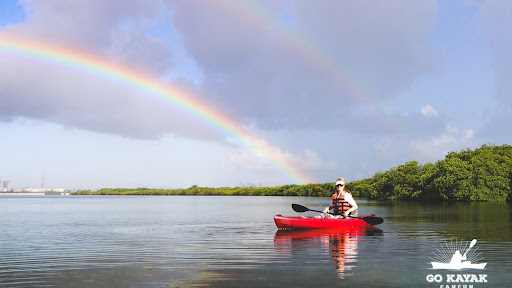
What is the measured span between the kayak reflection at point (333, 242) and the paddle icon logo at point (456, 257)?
269 cm

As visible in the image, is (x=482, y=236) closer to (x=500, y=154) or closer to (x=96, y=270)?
(x=96, y=270)

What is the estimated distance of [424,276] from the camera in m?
12.6

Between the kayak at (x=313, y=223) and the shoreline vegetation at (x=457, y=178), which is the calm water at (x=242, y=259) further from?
the shoreline vegetation at (x=457, y=178)

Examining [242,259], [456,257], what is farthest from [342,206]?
[242,259]

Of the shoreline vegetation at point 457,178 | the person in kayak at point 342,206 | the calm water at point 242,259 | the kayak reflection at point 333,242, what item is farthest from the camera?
the shoreline vegetation at point 457,178

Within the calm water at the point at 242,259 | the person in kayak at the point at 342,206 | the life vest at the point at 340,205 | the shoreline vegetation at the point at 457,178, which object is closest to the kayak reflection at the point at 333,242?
the calm water at the point at 242,259

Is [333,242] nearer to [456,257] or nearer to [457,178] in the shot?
[456,257]

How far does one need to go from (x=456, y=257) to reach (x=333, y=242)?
526 centimetres

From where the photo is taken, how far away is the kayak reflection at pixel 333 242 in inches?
582

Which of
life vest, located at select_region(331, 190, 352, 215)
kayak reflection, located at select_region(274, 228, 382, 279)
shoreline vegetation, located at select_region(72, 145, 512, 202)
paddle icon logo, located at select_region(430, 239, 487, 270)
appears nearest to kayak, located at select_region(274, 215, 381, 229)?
kayak reflection, located at select_region(274, 228, 382, 279)

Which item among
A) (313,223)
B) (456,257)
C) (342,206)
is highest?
(342,206)

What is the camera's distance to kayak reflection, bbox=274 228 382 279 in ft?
48.5

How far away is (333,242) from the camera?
20.4 meters

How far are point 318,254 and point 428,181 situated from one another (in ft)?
287
